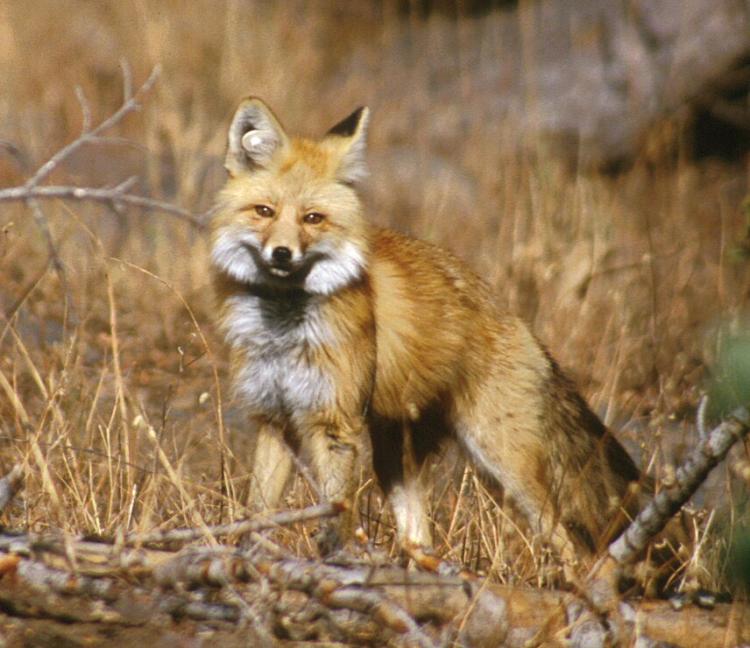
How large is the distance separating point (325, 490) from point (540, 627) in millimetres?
1478

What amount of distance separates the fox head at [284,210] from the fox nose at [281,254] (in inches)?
2.5

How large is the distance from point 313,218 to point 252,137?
0.43m

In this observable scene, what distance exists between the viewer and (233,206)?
15.6 ft

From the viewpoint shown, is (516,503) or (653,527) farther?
(516,503)

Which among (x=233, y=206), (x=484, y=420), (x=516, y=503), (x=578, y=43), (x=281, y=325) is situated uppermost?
(x=578, y=43)

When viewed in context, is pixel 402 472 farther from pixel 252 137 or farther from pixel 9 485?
pixel 9 485

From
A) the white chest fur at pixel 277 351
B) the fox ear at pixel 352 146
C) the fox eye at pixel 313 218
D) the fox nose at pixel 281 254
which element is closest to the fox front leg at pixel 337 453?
the white chest fur at pixel 277 351

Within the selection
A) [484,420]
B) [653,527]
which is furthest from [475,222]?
[653,527]

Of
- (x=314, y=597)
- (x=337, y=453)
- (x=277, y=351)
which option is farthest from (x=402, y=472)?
(x=314, y=597)

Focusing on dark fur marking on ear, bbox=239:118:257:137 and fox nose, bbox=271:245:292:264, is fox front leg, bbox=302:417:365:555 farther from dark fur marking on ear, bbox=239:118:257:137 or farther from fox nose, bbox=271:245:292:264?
dark fur marking on ear, bbox=239:118:257:137

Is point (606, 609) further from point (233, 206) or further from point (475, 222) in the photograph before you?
point (475, 222)

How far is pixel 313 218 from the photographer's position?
4746 millimetres

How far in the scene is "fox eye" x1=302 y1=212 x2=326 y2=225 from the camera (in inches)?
186

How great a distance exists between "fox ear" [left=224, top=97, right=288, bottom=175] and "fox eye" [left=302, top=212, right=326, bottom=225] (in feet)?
1.03
